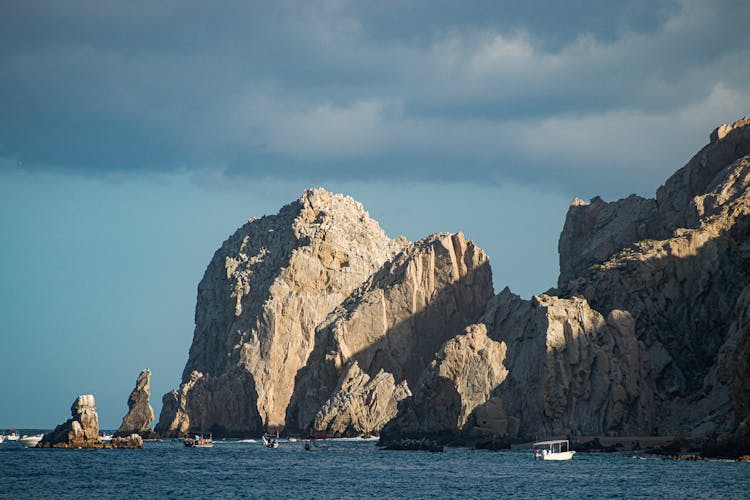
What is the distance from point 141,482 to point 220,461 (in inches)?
1525

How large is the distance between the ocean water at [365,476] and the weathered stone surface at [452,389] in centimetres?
1483

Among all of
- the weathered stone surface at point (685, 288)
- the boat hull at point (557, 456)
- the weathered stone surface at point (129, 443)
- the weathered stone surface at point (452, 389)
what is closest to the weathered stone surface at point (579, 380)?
the weathered stone surface at point (452, 389)

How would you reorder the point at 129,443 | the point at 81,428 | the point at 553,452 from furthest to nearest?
the point at 129,443
the point at 81,428
the point at 553,452

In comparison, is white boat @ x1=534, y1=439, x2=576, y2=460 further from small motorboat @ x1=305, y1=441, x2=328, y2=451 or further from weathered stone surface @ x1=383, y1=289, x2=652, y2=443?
small motorboat @ x1=305, y1=441, x2=328, y2=451

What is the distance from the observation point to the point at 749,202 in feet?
631

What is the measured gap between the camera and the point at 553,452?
477 ft

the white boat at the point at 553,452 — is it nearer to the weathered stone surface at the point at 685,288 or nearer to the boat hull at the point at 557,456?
the boat hull at the point at 557,456

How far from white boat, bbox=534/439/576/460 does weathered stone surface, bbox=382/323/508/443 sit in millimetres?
22777

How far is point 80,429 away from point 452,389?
58740 mm

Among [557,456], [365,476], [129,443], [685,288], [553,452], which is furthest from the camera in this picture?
[685,288]

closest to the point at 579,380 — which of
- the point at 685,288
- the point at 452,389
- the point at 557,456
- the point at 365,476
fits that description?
the point at 452,389

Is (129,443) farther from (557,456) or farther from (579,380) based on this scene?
(557,456)

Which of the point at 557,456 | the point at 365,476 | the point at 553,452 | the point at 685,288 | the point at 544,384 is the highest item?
the point at 685,288

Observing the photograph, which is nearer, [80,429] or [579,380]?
[579,380]
